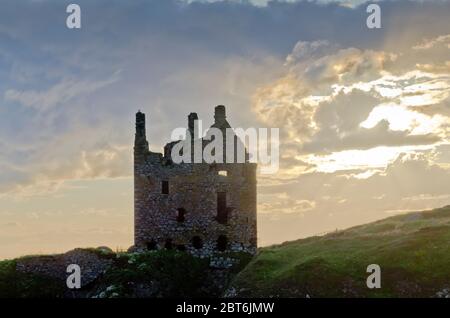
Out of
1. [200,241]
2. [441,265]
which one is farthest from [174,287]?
[441,265]

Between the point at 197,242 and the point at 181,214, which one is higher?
the point at 181,214

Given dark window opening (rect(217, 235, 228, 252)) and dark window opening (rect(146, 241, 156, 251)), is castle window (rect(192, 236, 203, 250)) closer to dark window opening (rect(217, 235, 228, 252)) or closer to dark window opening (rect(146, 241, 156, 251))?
dark window opening (rect(217, 235, 228, 252))

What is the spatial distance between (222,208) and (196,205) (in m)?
2.11

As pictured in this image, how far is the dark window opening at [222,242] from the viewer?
178ft

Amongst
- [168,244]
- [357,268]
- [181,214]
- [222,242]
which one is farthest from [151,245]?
[357,268]

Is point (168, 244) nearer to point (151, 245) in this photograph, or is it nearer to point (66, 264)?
point (151, 245)

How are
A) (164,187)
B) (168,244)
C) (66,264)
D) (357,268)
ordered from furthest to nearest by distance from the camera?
(164,187) → (168,244) → (66,264) → (357,268)

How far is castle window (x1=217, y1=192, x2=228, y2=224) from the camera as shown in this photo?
5425 cm

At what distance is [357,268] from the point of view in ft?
137

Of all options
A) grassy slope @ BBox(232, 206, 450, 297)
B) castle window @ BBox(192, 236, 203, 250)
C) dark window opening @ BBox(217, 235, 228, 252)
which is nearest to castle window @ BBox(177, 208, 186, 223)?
castle window @ BBox(192, 236, 203, 250)

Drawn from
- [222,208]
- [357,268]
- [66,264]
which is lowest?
[66,264]

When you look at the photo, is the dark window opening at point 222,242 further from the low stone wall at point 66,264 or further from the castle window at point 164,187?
the low stone wall at point 66,264

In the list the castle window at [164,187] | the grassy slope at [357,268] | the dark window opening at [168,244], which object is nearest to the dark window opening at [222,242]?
the dark window opening at [168,244]

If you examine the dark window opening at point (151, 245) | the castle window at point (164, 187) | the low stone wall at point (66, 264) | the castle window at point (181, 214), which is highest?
the castle window at point (164, 187)
